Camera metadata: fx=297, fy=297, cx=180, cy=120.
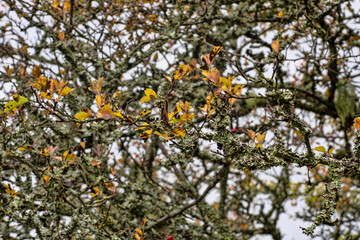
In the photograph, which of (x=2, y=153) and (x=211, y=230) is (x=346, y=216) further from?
(x=2, y=153)

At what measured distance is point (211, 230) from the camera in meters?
3.79

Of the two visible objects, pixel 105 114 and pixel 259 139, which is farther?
pixel 259 139

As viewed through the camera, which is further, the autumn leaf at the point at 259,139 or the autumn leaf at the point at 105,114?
the autumn leaf at the point at 259,139

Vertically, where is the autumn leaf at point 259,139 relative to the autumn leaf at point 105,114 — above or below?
below

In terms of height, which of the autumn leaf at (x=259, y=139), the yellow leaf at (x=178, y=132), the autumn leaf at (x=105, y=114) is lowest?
the yellow leaf at (x=178, y=132)

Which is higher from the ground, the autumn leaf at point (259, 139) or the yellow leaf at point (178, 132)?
the autumn leaf at point (259, 139)

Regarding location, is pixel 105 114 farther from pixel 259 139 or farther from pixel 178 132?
pixel 259 139

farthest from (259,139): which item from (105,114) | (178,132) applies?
(105,114)

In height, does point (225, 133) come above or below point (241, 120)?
below

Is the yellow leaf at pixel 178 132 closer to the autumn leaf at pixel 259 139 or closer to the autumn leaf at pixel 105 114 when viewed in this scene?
the autumn leaf at pixel 105 114

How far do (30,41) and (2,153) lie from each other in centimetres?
229

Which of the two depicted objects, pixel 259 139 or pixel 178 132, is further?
pixel 259 139

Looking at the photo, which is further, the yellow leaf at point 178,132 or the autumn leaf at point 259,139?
the autumn leaf at point 259,139

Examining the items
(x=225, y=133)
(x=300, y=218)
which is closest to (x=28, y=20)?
(x=225, y=133)
